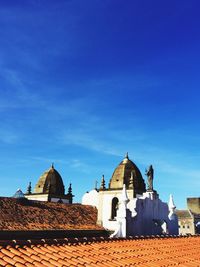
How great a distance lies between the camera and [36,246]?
6.65 m

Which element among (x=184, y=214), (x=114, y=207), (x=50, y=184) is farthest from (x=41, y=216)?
(x=184, y=214)

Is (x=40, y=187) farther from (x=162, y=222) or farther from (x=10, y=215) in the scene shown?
(x=162, y=222)

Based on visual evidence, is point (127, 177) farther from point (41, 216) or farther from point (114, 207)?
point (41, 216)

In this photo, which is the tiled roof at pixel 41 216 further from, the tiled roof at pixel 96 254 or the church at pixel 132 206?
the tiled roof at pixel 96 254

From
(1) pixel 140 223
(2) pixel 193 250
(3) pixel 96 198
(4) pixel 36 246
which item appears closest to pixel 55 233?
(1) pixel 140 223

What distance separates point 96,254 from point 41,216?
16.5 metres

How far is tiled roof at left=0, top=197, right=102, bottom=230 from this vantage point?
20156 millimetres

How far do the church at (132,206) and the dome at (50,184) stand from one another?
6.49 meters

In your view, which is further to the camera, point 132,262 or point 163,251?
point 163,251

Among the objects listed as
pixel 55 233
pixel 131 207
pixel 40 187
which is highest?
pixel 40 187

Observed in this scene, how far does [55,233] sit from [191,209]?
4926 centimetres

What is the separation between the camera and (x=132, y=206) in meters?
15.9

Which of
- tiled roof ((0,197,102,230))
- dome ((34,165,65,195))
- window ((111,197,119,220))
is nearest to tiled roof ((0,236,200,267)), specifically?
tiled roof ((0,197,102,230))

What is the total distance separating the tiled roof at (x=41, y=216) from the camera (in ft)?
66.1
